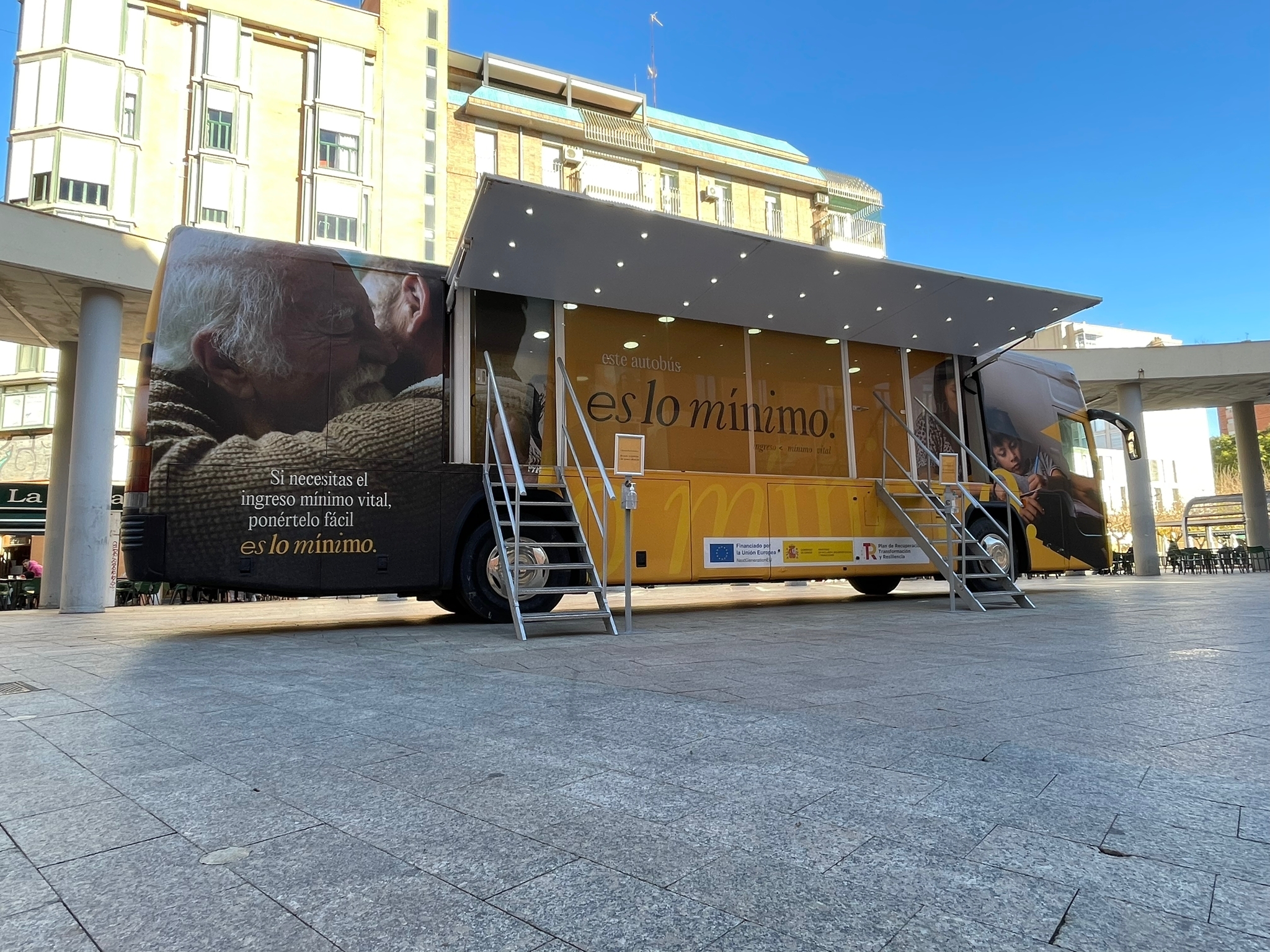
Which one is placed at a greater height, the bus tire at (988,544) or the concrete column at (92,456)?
the concrete column at (92,456)

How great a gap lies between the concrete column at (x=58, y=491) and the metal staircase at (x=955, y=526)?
15170 millimetres

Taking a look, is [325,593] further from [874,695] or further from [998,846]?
[998,846]

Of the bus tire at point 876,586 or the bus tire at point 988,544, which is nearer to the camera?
the bus tire at point 988,544

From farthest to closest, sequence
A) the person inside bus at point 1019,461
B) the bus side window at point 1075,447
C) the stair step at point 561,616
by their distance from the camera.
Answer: the bus side window at point 1075,447 → the person inside bus at point 1019,461 → the stair step at point 561,616

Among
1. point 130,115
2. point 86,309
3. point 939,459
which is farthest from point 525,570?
point 130,115

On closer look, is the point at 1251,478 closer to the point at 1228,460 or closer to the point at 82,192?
the point at 82,192

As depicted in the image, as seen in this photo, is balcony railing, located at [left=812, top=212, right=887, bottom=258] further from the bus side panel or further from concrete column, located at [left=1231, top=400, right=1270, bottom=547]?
the bus side panel

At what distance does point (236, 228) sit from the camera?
27.5 m

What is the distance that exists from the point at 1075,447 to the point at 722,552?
6.74m

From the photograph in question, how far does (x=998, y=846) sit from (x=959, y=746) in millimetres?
977

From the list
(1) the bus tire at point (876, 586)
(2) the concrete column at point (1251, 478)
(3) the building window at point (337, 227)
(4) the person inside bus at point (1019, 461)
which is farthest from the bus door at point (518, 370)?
(2) the concrete column at point (1251, 478)

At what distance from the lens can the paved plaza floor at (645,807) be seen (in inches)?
62.8

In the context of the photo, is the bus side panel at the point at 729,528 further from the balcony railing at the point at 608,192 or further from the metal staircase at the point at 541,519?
the balcony railing at the point at 608,192

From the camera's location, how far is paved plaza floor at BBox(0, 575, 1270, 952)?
160cm
